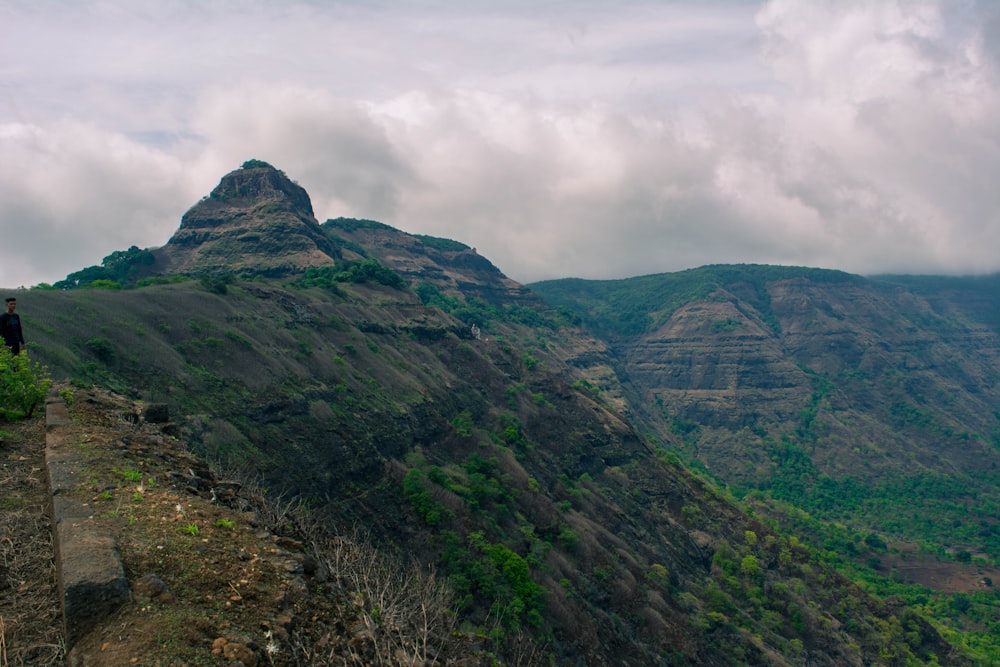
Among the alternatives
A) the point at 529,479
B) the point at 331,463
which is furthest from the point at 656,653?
the point at 331,463

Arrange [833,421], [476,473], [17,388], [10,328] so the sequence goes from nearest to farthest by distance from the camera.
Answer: [17,388], [10,328], [476,473], [833,421]

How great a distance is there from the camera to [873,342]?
193625 mm

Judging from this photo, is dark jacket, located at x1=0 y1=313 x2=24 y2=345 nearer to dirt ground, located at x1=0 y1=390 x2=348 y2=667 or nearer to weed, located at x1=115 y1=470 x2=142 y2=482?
dirt ground, located at x1=0 y1=390 x2=348 y2=667

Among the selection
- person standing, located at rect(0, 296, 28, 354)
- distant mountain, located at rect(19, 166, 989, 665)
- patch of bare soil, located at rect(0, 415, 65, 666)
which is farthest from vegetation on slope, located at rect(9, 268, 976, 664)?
patch of bare soil, located at rect(0, 415, 65, 666)

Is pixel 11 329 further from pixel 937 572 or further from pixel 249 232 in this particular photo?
pixel 937 572

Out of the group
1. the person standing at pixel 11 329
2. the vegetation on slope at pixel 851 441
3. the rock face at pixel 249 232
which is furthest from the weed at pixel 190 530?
the vegetation on slope at pixel 851 441

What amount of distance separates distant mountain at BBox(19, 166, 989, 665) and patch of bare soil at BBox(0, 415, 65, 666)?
28.2ft

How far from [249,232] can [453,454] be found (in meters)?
59.8

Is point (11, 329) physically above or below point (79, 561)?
above

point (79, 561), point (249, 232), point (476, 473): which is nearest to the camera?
point (79, 561)

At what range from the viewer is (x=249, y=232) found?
300 ft

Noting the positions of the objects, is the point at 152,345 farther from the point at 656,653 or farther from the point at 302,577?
the point at 656,653

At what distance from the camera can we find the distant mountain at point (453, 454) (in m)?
35.6

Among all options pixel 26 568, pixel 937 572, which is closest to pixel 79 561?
pixel 26 568
